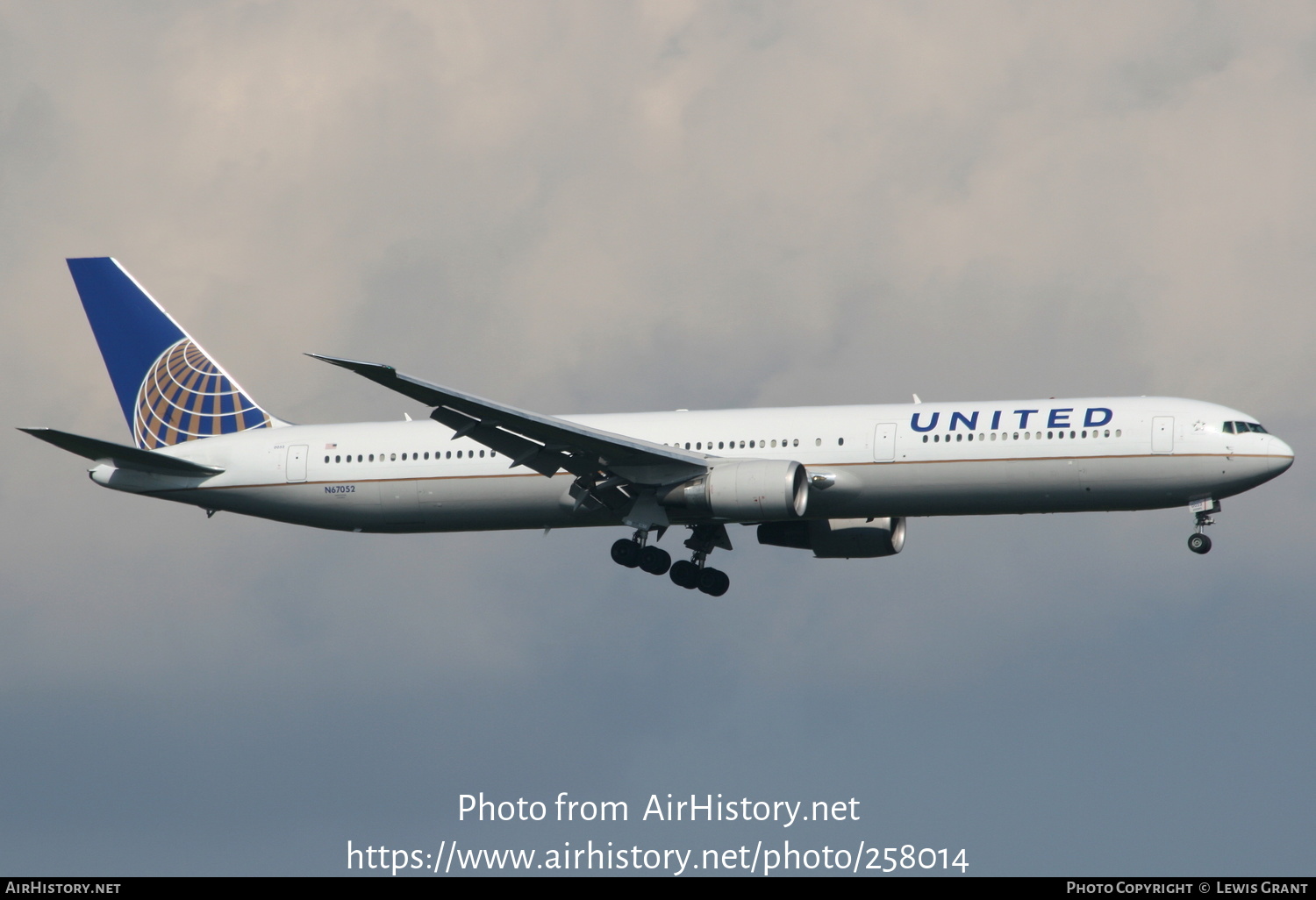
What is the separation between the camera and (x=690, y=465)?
4838 cm

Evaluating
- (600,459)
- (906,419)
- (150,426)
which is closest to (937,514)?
(906,419)

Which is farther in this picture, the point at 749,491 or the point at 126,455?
the point at 126,455

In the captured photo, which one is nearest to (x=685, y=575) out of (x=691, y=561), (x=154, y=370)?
(x=691, y=561)

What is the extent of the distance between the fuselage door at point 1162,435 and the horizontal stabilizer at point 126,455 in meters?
26.8

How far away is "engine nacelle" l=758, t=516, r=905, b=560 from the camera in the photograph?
177 feet

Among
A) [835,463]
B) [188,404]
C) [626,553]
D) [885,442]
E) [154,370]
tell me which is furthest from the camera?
[154,370]

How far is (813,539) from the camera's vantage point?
54.3 meters

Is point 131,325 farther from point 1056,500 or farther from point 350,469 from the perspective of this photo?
point 1056,500

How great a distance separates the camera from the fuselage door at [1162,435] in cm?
4659

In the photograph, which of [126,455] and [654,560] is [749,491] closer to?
[654,560]

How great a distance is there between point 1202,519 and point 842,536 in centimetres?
1106

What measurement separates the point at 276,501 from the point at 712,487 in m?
13.8

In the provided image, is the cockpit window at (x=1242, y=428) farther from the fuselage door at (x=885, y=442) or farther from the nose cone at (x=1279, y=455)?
the fuselage door at (x=885, y=442)

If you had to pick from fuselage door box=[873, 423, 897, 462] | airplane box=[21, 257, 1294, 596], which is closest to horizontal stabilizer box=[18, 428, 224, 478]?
airplane box=[21, 257, 1294, 596]
